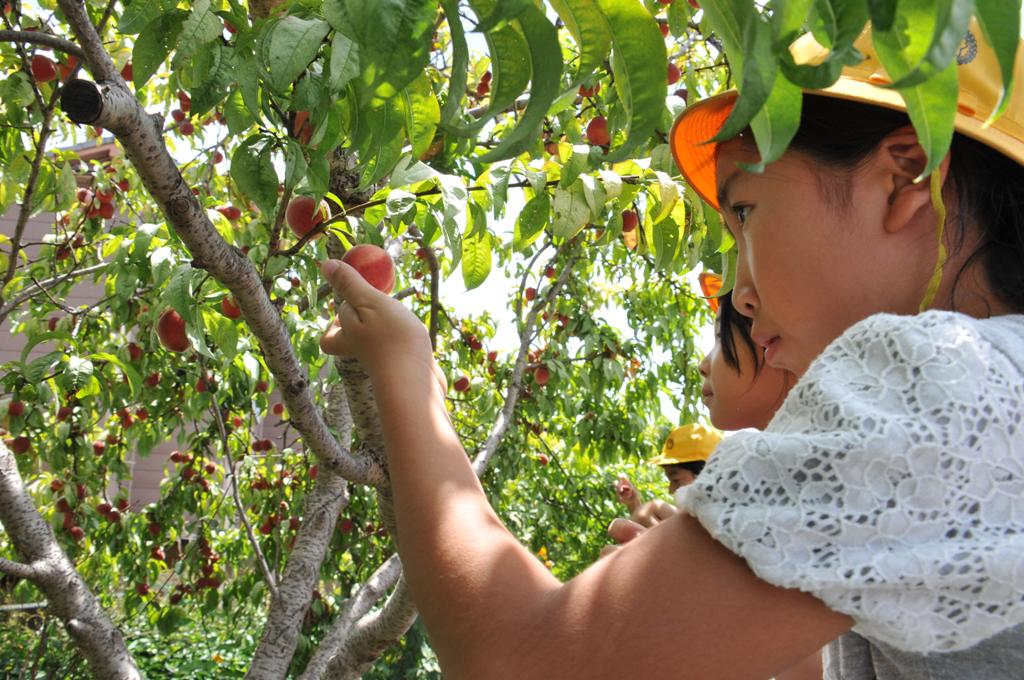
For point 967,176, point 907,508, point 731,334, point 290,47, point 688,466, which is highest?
point 290,47

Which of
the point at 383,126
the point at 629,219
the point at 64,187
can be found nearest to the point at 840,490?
the point at 383,126

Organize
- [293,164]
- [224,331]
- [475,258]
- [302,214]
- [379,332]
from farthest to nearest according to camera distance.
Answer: [224,331] < [302,214] < [475,258] < [293,164] < [379,332]

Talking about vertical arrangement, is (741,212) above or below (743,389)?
above

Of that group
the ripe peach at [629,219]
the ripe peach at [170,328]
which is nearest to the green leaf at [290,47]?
the ripe peach at [170,328]

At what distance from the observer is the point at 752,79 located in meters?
0.51

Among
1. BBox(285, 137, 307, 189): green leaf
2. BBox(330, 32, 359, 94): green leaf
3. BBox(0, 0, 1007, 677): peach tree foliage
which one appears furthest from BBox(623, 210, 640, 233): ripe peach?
BBox(330, 32, 359, 94): green leaf

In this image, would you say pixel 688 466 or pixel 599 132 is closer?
pixel 599 132

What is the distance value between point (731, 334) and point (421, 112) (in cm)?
82

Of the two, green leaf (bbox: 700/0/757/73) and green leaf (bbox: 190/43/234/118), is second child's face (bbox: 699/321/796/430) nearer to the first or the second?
green leaf (bbox: 190/43/234/118)

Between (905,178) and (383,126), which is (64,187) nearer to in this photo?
(383,126)

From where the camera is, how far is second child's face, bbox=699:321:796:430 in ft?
5.44

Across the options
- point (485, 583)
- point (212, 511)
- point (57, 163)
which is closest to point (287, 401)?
point (485, 583)

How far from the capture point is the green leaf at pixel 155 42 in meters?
1.36

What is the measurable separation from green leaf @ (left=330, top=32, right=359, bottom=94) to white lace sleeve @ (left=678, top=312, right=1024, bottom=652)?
2.03 feet
